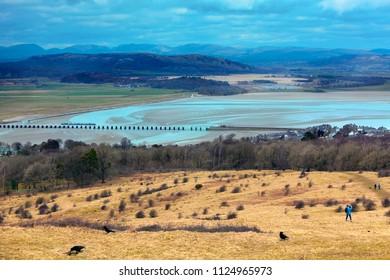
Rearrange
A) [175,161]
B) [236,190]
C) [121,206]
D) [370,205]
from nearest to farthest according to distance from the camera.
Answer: [370,205]
[121,206]
[236,190]
[175,161]

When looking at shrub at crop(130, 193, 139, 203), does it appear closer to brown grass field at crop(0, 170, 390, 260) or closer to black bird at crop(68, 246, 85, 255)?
brown grass field at crop(0, 170, 390, 260)

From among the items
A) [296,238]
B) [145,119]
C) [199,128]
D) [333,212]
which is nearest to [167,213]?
[333,212]

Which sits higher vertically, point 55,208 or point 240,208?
point 240,208

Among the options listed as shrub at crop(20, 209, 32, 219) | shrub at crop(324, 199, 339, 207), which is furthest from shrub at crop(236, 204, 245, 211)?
shrub at crop(20, 209, 32, 219)

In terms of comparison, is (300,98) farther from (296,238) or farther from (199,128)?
(296,238)

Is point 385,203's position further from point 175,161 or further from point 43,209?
point 175,161

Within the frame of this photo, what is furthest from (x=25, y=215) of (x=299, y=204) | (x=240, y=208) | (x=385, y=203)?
(x=385, y=203)
